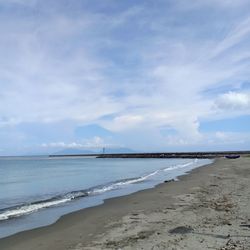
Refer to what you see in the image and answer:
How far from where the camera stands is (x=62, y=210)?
17.7 m

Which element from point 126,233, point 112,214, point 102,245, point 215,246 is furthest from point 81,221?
point 215,246

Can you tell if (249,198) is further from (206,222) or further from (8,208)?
(8,208)

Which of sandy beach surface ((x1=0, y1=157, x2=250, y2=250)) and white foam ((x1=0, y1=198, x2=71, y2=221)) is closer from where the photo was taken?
sandy beach surface ((x1=0, y1=157, x2=250, y2=250))

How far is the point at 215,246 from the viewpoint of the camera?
28.9 ft

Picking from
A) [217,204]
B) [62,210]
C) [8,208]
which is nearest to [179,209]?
[217,204]

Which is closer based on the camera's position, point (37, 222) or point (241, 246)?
point (241, 246)

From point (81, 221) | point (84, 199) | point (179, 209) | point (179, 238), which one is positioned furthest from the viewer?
point (84, 199)

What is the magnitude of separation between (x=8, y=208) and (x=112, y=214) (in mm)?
6702

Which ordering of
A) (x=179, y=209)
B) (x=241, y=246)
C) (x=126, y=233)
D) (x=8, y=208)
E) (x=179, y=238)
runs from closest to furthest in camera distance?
(x=241, y=246) < (x=179, y=238) < (x=126, y=233) < (x=179, y=209) < (x=8, y=208)

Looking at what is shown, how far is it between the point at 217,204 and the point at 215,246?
717 cm

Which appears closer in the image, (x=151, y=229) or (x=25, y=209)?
(x=151, y=229)

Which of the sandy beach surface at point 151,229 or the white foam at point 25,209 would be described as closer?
the sandy beach surface at point 151,229

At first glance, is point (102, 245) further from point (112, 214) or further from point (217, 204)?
point (217, 204)

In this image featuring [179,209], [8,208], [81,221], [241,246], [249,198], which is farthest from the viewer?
[8,208]
